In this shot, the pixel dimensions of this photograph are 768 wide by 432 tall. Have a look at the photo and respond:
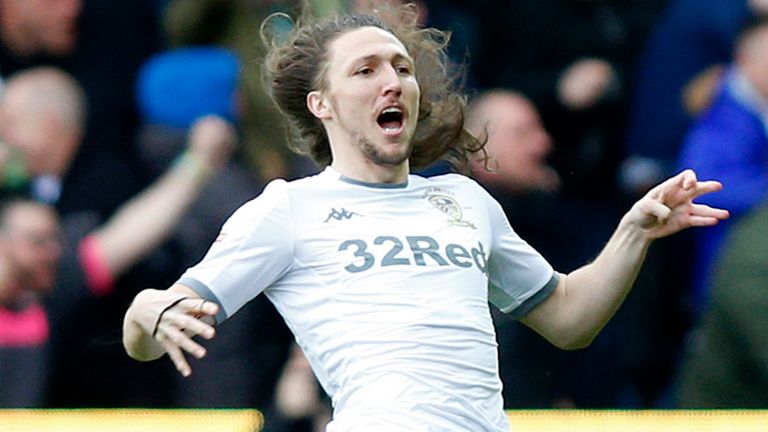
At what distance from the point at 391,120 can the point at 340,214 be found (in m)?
0.29

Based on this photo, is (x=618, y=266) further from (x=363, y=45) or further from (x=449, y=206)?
(x=363, y=45)

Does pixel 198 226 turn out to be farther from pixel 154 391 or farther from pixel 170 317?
pixel 170 317

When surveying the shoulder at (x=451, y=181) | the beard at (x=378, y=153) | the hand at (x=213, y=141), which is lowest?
the hand at (x=213, y=141)

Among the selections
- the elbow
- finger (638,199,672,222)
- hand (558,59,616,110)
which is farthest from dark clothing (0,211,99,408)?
finger (638,199,672,222)

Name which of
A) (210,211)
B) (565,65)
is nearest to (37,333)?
(210,211)

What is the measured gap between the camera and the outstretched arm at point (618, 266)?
15.7ft

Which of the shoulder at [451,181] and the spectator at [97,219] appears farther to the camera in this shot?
the spectator at [97,219]

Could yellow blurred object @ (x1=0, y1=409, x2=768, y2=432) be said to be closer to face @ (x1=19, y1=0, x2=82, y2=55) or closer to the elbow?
the elbow

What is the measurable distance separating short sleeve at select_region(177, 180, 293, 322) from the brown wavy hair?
18.5 inches

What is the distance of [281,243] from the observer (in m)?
4.67

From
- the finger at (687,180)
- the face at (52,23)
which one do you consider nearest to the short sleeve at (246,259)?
the finger at (687,180)

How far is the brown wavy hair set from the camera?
505 cm

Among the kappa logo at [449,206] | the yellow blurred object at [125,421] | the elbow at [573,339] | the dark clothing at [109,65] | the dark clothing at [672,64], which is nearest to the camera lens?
the kappa logo at [449,206]

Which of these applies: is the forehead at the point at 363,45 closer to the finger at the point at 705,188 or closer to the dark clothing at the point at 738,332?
the finger at the point at 705,188
